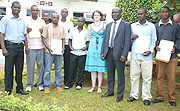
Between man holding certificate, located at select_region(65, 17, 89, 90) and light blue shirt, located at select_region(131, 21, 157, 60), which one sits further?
man holding certificate, located at select_region(65, 17, 89, 90)

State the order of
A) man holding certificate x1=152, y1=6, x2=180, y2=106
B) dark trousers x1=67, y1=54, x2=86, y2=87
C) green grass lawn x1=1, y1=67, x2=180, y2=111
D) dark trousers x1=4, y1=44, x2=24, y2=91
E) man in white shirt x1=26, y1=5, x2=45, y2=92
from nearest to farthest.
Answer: green grass lawn x1=1, y1=67, x2=180, y2=111 < man holding certificate x1=152, y1=6, x2=180, y2=106 < dark trousers x1=4, y1=44, x2=24, y2=91 < man in white shirt x1=26, y1=5, x2=45, y2=92 < dark trousers x1=67, y1=54, x2=86, y2=87

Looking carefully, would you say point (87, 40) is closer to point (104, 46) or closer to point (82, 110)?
point (104, 46)

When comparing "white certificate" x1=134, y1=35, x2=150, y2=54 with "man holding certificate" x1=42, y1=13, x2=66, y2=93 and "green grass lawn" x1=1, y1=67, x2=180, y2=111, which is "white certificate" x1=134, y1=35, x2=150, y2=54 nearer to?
"green grass lawn" x1=1, y1=67, x2=180, y2=111

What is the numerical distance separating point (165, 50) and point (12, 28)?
377 cm

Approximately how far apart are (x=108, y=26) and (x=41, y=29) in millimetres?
1910

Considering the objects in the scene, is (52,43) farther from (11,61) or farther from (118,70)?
(118,70)

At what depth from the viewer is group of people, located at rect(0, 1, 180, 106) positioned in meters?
4.54

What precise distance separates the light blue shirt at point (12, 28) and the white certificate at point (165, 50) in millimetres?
3508

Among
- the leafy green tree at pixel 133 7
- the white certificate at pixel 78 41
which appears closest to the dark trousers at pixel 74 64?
the white certificate at pixel 78 41

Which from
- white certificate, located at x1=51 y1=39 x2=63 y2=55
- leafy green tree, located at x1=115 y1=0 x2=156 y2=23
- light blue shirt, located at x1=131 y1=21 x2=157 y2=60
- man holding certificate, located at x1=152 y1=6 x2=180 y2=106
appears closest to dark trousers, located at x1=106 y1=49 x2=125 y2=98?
light blue shirt, located at x1=131 y1=21 x2=157 y2=60

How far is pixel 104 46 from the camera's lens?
5.12 meters

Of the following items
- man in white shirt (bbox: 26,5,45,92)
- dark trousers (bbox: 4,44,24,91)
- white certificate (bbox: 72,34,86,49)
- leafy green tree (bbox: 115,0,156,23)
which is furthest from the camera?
leafy green tree (bbox: 115,0,156,23)

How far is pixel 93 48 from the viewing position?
5.45 metres

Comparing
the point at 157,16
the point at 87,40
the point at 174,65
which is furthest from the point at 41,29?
the point at 157,16
